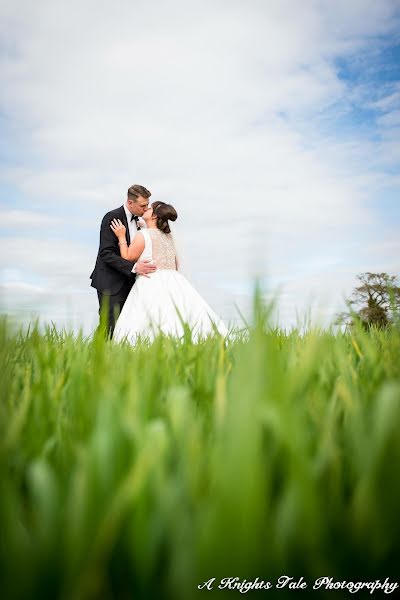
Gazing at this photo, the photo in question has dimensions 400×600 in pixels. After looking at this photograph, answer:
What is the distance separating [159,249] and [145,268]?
0.40 m

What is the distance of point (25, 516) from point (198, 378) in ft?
1.66

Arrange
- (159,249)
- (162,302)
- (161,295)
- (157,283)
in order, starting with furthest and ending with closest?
(159,249), (157,283), (161,295), (162,302)

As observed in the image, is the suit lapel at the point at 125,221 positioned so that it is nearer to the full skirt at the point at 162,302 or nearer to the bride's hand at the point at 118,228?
the bride's hand at the point at 118,228

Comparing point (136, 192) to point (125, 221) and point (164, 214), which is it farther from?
point (164, 214)

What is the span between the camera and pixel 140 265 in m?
7.54

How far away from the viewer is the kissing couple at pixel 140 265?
7.07m

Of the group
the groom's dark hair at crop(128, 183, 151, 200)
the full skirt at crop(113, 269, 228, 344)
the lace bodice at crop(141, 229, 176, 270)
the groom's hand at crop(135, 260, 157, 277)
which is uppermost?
the groom's dark hair at crop(128, 183, 151, 200)

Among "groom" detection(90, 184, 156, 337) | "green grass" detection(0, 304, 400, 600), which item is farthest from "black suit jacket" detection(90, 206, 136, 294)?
"green grass" detection(0, 304, 400, 600)

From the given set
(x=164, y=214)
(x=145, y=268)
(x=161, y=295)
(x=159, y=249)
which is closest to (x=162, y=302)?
(x=161, y=295)

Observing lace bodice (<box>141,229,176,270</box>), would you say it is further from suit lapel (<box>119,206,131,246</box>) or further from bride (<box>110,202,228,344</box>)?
suit lapel (<box>119,206,131,246</box>)

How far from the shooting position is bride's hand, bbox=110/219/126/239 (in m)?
7.99

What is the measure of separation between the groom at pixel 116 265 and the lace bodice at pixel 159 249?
14 centimetres

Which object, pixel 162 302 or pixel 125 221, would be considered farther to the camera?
pixel 125 221

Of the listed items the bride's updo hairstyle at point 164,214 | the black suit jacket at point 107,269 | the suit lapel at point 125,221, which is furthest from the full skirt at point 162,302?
the suit lapel at point 125,221
